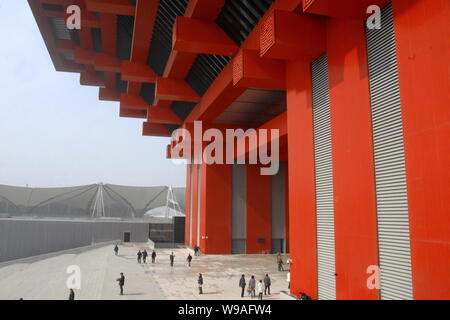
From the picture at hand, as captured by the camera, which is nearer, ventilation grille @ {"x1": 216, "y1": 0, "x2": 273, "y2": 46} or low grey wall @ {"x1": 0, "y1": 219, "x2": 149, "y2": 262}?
ventilation grille @ {"x1": 216, "y1": 0, "x2": 273, "y2": 46}

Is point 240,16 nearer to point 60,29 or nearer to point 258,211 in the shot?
point 60,29

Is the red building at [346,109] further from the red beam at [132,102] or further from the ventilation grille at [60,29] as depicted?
the red beam at [132,102]

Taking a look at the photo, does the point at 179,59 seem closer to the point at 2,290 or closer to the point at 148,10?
the point at 148,10

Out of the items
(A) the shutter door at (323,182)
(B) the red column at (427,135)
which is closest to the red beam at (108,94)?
(A) the shutter door at (323,182)

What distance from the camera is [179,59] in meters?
23.3

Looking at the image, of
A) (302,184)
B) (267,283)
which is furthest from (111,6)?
(267,283)

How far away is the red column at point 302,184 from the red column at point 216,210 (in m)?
17.9

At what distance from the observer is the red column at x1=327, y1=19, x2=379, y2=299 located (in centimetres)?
1095

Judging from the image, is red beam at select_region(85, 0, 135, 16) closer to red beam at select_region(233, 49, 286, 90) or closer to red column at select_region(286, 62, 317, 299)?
red beam at select_region(233, 49, 286, 90)

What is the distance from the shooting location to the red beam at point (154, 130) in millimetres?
40000

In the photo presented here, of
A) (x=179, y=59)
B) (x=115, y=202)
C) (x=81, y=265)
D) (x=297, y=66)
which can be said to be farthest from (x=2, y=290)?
(x=115, y=202)

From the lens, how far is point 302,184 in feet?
48.8

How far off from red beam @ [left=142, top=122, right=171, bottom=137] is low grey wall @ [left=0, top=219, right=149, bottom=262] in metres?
23.5

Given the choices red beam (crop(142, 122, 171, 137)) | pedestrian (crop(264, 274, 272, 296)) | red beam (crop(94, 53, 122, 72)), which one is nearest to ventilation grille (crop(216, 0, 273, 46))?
pedestrian (crop(264, 274, 272, 296))
